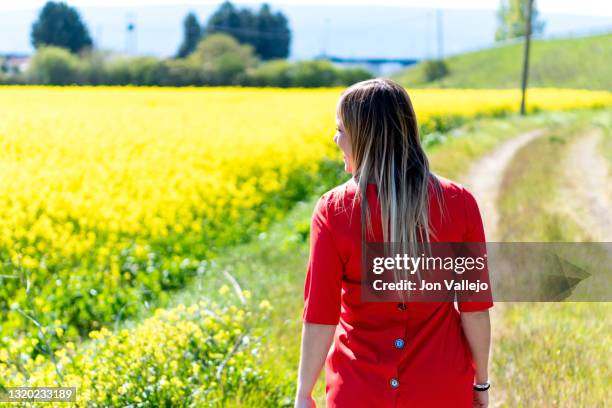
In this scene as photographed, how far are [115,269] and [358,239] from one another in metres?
4.69

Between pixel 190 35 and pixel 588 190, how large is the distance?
21776 mm

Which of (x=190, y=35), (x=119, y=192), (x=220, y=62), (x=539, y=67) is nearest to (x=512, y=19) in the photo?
(x=539, y=67)

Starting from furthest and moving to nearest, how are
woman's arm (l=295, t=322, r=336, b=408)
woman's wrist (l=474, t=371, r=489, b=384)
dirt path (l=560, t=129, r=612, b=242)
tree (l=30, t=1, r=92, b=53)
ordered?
dirt path (l=560, t=129, r=612, b=242) → tree (l=30, t=1, r=92, b=53) → woman's wrist (l=474, t=371, r=489, b=384) → woman's arm (l=295, t=322, r=336, b=408)

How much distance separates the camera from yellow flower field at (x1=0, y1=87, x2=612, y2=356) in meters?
6.49

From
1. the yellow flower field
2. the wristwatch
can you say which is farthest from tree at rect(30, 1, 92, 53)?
the wristwatch

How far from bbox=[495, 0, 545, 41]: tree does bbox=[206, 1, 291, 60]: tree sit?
92.8ft

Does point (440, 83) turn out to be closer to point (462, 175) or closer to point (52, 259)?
point (462, 175)

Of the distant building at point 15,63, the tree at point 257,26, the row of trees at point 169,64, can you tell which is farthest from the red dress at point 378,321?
the tree at point 257,26

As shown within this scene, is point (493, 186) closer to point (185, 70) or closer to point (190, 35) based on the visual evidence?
point (185, 70)

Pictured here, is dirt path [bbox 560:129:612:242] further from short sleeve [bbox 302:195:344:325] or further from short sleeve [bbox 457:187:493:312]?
short sleeve [bbox 302:195:344:325]

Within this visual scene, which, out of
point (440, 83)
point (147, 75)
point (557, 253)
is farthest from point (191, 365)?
point (440, 83)

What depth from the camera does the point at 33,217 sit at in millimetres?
6820

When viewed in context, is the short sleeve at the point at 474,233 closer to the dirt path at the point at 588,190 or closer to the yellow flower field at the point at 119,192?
the yellow flower field at the point at 119,192

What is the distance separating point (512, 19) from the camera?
8350 centimetres
